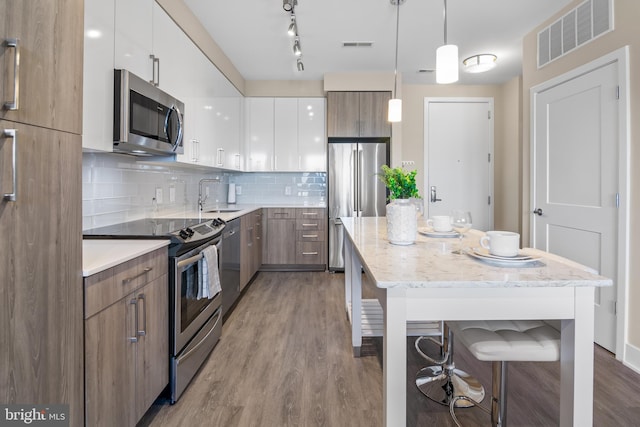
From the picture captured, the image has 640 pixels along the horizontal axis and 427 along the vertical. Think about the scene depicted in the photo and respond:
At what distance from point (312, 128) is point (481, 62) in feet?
7.26

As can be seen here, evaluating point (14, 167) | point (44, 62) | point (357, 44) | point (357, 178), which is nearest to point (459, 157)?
point (357, 178)

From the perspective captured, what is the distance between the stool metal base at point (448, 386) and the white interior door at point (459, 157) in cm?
328

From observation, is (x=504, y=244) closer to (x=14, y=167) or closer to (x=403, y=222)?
(x=403, y=222)

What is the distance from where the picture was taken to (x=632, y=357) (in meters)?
2.22

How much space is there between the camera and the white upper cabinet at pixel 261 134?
16.0 ft

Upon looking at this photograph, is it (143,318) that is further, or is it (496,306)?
(143,318)

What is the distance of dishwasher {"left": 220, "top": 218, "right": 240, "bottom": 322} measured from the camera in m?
2.83

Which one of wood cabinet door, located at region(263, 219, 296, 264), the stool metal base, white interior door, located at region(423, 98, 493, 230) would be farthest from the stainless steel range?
white interior door, located at region(423, 98, 493, 230)

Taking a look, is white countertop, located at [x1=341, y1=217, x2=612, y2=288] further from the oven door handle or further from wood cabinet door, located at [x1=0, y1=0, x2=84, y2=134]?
wood cabinet door, located at [x1=0, y1=0, x2=84, y2=134]

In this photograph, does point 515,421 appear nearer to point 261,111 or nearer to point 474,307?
point 474,307

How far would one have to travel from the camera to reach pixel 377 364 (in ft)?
7.39

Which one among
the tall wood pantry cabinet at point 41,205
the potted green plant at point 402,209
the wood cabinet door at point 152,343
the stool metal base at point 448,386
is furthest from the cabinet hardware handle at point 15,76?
the stool metal base at point 448,386

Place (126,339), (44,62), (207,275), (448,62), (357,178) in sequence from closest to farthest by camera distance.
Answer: (44,62)
(126,339)
(448,62)
(207,275)
(357,178)

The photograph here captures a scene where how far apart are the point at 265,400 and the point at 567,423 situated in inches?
53.7
